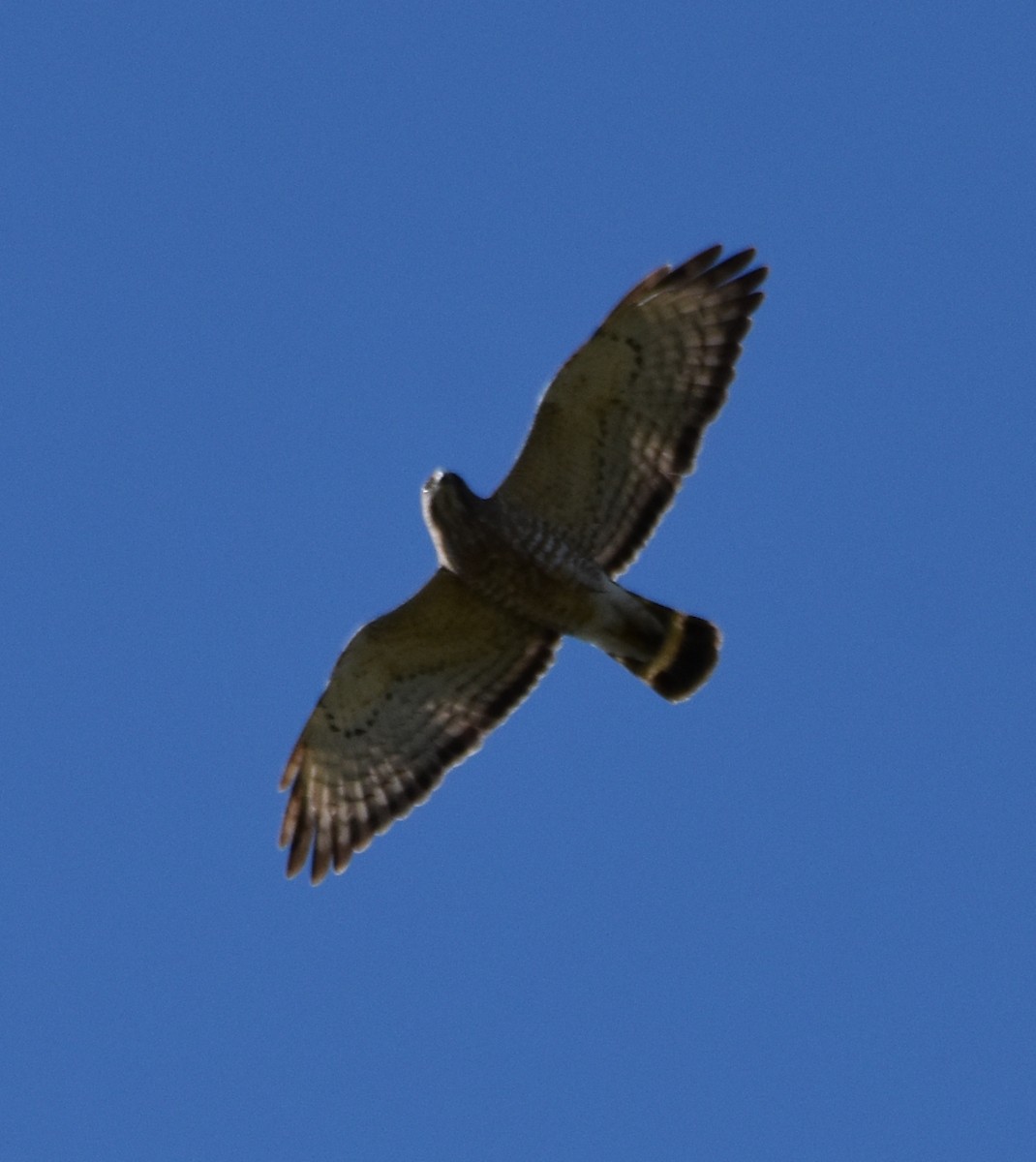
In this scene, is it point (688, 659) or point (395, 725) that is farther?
point (395, 725)

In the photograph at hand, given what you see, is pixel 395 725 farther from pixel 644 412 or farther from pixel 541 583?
pixel 644 412

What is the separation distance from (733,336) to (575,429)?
3.44 feet

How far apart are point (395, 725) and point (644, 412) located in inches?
90.1

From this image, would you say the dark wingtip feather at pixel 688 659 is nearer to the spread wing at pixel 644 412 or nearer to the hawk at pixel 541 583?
the hawk at pixel 541 583

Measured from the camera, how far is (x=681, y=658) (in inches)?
529

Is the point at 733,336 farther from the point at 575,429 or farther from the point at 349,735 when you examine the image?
the point at 349,735

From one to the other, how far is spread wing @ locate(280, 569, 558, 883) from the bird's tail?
580mm

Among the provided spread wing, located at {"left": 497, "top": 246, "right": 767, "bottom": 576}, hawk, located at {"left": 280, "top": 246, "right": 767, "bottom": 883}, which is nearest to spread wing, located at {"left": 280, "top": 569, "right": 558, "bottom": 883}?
→ hawk, located at {"left": 280, "top": 246, "right": 767, "bottom": 883}

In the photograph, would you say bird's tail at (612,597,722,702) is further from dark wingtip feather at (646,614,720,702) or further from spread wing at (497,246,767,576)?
spread wing at (497,246,767,576)

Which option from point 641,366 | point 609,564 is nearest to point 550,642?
point 609,564

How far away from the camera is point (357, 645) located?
13305mm

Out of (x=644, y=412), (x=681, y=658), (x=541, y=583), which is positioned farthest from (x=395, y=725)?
(x=644, y=412)

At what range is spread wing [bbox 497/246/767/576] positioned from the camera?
1308cm

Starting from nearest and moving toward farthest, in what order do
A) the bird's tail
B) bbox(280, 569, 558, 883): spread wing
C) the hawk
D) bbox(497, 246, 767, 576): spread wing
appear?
1. the hawk
2. bbox(497, 246, 767, 576): spread wing
3. the bird's tail
4. bbox(280, 569, 558, 883): spread wing
